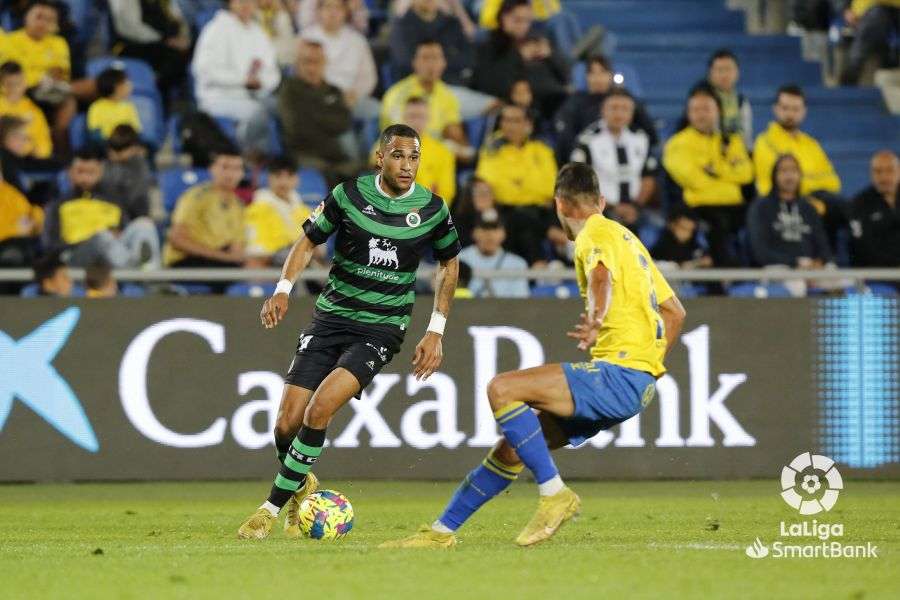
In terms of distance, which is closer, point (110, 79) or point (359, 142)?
point (110, 79)

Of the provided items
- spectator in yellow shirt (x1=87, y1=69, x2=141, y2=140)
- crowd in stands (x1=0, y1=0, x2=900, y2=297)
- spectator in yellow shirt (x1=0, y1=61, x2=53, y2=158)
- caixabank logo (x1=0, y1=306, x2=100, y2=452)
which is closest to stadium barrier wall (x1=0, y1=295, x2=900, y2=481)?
caixabank logo (x1=0, y1=306, x2=100, y2=452)

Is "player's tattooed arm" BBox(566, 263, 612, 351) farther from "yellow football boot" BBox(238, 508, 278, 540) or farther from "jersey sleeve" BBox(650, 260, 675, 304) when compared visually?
"yellow football boot" BBox(238, 508, 278, 540)

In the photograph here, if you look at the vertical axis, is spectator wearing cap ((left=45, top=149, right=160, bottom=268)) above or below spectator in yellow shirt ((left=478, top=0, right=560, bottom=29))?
below

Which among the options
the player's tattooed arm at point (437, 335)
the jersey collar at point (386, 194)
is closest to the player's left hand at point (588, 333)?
the player's tattooed arm at point (437, 335)

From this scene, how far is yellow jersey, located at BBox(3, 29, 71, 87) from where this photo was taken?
1591 cm

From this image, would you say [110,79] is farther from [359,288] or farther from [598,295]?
[598,295]

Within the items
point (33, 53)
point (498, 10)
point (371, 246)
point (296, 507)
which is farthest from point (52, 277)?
point (498, 10)

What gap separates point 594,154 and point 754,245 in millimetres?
1726

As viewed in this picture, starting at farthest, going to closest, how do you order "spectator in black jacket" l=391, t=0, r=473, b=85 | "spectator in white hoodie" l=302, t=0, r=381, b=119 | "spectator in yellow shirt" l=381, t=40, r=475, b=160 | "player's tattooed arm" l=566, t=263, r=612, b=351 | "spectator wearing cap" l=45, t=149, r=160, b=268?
"spectator in black jacket" l=391, t=0, r=473, b=85 → "spectator in white hoodie" l=302, t=0, r=381, b=119 → "spectator in yellow shirt" l=381, t=40, r=475, b=160 → "spectator wearing cap" l=45, t=149, r=160, b=268 → "player's tattooed arm" l=566, t=263, r=612, b=351

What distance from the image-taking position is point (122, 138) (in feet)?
48.9

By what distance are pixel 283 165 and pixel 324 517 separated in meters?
6.39

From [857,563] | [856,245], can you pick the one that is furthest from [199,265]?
[857,563]

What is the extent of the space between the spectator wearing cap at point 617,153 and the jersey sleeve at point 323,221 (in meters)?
6.79

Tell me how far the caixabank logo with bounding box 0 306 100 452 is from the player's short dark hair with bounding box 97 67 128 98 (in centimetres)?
305
